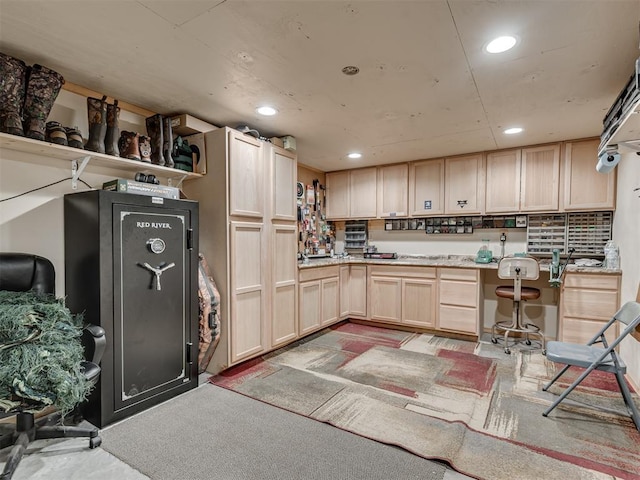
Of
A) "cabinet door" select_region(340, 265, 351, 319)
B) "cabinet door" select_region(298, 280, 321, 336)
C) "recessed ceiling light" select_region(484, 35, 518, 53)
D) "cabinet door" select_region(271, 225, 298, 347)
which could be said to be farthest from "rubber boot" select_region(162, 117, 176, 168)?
"cabinet door" select_region(340, 265, 351, 319)

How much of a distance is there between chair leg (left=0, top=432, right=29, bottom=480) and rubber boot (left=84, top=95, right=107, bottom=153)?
5.79 ft

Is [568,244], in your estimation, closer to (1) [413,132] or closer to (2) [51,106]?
(1) [413,132]

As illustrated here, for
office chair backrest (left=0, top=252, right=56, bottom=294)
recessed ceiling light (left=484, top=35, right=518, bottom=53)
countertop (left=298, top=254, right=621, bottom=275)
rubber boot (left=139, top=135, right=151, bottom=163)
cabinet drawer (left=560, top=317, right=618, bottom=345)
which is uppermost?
recessed ceiling light (left=484, top=35, right=518, bottom=53)

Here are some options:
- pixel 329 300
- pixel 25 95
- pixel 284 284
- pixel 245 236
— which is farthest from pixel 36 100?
pixel 329 300

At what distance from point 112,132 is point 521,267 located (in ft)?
12.8

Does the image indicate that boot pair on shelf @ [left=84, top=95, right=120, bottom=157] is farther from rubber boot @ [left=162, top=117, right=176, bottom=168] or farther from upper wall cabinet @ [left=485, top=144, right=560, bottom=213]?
upper wall cabinet @ [left=485, top=144, right=560, bottom=213]

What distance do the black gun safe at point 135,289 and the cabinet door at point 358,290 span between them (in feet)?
8.19

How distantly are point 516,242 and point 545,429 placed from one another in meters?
2.61

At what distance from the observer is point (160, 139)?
2727 millimetres

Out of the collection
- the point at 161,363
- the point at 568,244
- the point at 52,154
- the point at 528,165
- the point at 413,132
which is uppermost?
the point at 413,132

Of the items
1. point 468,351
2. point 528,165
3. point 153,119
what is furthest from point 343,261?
point 153,119

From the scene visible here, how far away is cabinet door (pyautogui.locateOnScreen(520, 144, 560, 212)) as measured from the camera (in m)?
3.73

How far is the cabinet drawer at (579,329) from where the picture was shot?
3.30 metres

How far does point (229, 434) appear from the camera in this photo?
2.06 meters
